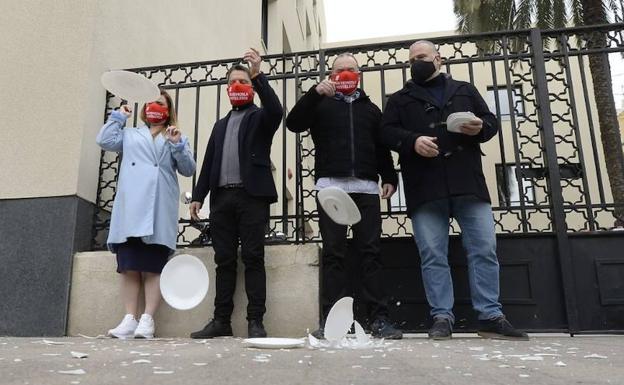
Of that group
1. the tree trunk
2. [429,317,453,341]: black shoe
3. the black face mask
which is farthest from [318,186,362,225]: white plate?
the tree trunk

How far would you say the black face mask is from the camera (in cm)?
373

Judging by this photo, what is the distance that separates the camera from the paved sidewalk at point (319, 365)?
1.70 metres

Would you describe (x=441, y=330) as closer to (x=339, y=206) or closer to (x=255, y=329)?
(x=339, y=206)

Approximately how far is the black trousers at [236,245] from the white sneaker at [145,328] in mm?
468

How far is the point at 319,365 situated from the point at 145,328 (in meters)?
1.98

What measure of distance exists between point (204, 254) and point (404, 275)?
5.22 ft

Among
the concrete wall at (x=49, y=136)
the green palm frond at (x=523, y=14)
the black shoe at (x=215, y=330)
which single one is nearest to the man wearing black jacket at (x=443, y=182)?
the black shoe at (x=215, y=330)

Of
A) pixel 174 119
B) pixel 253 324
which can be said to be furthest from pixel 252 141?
pixel 253 324

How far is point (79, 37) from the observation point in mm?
4480

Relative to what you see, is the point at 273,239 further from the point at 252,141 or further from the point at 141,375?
the point at 141,375

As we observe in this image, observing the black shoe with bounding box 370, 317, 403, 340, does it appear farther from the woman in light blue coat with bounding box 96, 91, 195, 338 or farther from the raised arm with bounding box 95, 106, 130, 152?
the raised arm with bounding box 95, 106, 130, 152

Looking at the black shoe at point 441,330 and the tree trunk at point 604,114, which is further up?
the tree trunk at point 604,114

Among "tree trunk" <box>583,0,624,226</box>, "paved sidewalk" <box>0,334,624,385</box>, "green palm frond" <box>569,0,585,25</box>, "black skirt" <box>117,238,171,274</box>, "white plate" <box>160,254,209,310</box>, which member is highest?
"green palm frond" <box>569,0,585,25</box>

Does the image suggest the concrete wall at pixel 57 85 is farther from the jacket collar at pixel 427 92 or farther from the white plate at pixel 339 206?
the jacket collar at pixel 427 92
